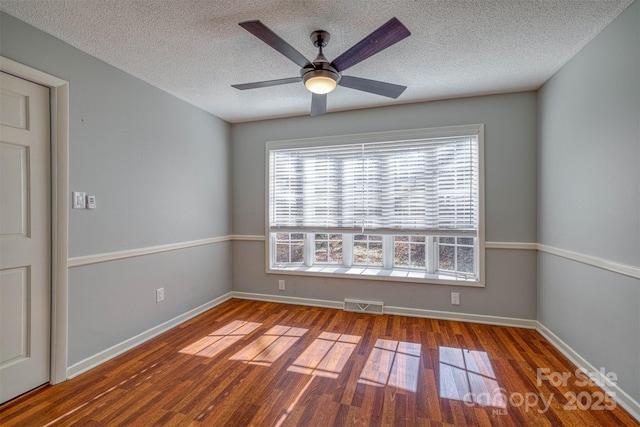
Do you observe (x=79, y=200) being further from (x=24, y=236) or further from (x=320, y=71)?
(x=320, y=71)

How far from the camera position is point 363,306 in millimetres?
3479

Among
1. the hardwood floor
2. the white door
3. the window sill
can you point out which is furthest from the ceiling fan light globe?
the window sill

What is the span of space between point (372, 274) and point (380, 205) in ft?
2.75

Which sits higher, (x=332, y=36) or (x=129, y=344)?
(x=332, y=36)

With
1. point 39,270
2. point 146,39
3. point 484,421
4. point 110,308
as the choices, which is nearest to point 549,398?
point 484,421

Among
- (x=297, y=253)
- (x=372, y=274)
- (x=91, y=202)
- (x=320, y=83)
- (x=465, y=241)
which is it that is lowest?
(x=372, y=274)

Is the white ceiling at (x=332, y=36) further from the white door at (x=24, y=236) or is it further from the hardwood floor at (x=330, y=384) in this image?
the hardwood floor at (x=330, y=384)

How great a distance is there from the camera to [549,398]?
6.21 ft

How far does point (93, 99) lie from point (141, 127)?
1.47 feet

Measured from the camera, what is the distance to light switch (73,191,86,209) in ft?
7.12

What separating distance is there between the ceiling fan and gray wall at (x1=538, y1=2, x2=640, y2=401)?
53.9 inches

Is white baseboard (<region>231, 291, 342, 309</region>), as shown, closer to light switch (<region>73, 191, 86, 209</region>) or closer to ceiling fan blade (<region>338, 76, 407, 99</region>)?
light switch (<region>73, 191, 86, 209</region>)

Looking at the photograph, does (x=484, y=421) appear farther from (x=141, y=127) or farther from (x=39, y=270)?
(x=141, y=127)

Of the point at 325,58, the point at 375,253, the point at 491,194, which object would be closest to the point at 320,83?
the point at 325,58
